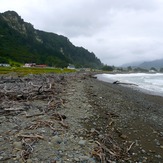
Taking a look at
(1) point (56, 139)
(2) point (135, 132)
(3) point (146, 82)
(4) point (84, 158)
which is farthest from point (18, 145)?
(3) point (146, 82)

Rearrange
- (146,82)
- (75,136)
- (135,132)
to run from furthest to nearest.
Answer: (146,82) < (135,132) < (75,136)

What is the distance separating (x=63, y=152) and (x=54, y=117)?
13.9ft

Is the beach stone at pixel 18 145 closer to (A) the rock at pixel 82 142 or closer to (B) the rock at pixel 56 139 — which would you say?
(B) the rock at pixel 56 139

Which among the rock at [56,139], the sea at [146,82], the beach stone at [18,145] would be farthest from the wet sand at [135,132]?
the sea at [146,82]

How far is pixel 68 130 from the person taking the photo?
10062 millimetres

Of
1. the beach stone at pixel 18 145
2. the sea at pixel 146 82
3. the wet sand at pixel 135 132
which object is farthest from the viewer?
the sea at pixel 146 82

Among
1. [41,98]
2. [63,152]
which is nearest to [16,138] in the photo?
[63,152]

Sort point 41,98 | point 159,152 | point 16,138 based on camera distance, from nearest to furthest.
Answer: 1. point 16,138
2. point 159,152
3. point 41,98

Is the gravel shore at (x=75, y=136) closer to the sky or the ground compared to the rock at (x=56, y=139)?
closer to the ground

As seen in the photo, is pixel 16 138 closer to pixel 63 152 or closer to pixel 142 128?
pixel 63 152

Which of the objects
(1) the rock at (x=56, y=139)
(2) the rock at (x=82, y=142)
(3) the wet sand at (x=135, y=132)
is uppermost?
(1) the rock at (x=56, y=139)

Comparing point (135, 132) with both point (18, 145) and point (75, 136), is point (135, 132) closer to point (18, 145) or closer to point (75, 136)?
point (75, 136)

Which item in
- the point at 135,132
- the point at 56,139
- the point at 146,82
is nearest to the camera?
the point at 56,139

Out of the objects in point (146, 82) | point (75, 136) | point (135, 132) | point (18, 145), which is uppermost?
point (18, 145)
